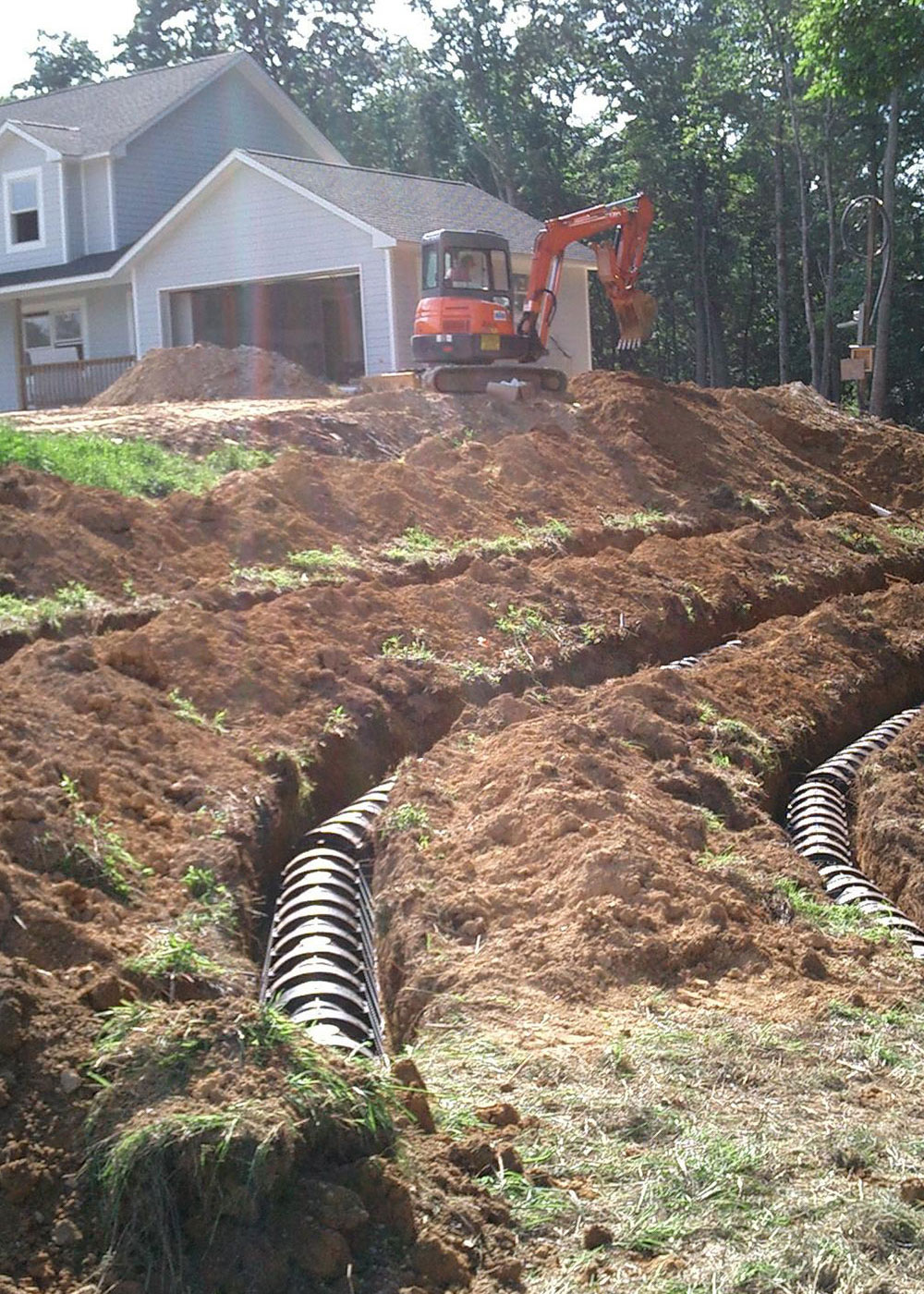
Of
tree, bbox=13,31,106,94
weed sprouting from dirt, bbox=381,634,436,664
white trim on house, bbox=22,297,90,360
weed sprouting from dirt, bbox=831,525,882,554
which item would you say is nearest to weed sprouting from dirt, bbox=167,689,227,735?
weed sprouting from dirt, bbox=381,634,436,664

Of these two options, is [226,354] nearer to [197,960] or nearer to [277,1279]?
[197,960]

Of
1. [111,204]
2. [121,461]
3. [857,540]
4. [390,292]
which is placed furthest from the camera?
[111,204]

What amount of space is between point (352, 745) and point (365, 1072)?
193 inches

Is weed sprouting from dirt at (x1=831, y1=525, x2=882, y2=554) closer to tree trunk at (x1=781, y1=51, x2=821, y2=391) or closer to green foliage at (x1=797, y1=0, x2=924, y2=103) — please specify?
green foliage at (x1=797, y1=0, x2=924, y2=103)

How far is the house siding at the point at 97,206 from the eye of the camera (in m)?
30.2

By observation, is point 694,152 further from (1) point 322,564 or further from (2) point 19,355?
(1) point 322,564

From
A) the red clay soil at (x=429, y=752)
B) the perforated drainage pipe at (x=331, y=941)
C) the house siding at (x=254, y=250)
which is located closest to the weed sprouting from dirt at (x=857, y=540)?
the red clay soil at (x=429, y=752)

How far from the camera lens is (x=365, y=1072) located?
14.3 ft

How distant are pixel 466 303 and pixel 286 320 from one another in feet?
30.0

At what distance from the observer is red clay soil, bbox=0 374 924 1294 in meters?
4.43

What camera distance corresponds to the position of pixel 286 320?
3028cm

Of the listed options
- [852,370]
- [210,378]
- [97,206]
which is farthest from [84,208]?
[852,370]

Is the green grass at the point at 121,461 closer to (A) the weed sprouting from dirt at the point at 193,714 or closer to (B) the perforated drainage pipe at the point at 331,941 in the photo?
(A) the weed sprouting from dirt at the point at 193,714

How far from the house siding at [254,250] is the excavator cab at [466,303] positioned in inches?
167
